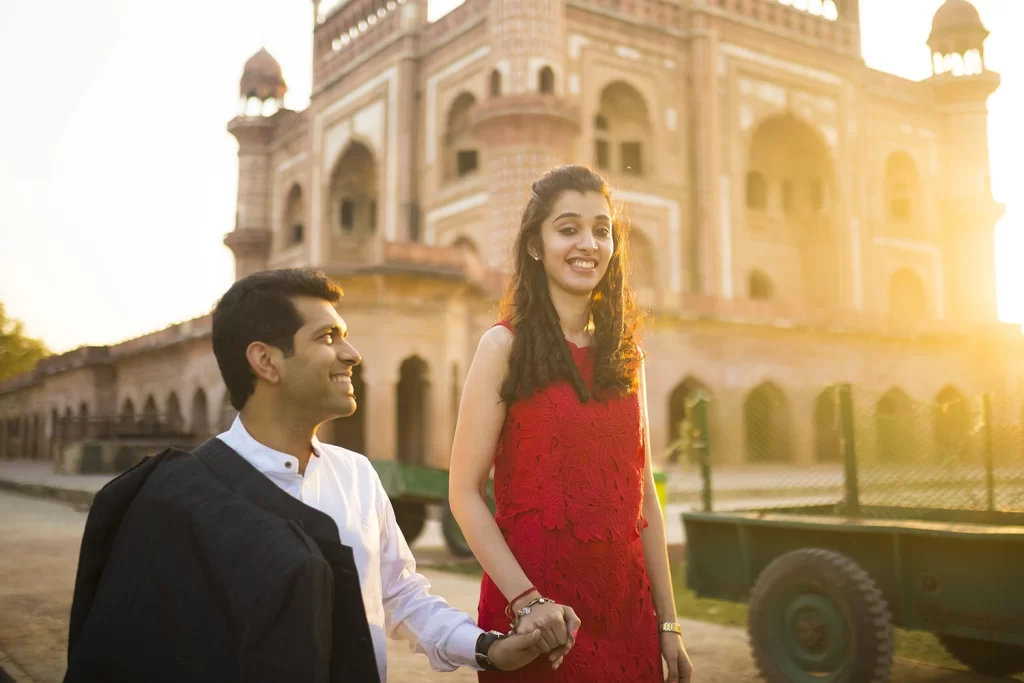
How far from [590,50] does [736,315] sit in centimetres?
753

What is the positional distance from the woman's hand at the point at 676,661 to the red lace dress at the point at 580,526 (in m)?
0.02

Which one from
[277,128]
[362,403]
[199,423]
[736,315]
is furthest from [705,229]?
[277,128]

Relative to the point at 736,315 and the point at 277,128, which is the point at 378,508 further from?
the point at 277,128

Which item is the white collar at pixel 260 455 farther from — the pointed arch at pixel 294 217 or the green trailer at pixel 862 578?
the pointed arch at pixel 294 217

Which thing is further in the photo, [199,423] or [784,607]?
[199,423]

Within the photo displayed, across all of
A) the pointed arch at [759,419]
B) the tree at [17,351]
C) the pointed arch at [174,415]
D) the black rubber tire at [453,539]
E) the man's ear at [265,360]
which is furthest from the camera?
the tree at [17,351]

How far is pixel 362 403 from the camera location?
18250 millimetres

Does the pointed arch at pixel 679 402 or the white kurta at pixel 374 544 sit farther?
the pointed arch at pixel 679 402

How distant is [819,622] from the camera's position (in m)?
4.00

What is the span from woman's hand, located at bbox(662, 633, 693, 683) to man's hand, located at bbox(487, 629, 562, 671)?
345 mm

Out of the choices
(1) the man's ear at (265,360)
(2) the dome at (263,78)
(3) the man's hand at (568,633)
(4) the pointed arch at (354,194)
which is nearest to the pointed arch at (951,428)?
(3) the man's hand at (568,633)

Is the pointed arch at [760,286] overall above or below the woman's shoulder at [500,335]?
above

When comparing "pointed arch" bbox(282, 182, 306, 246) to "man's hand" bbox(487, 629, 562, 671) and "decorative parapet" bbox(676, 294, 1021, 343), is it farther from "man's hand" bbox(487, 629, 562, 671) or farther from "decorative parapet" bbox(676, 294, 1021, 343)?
"man's hand" bbox(487, 629, 562, 671)

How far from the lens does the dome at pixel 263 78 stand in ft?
105
